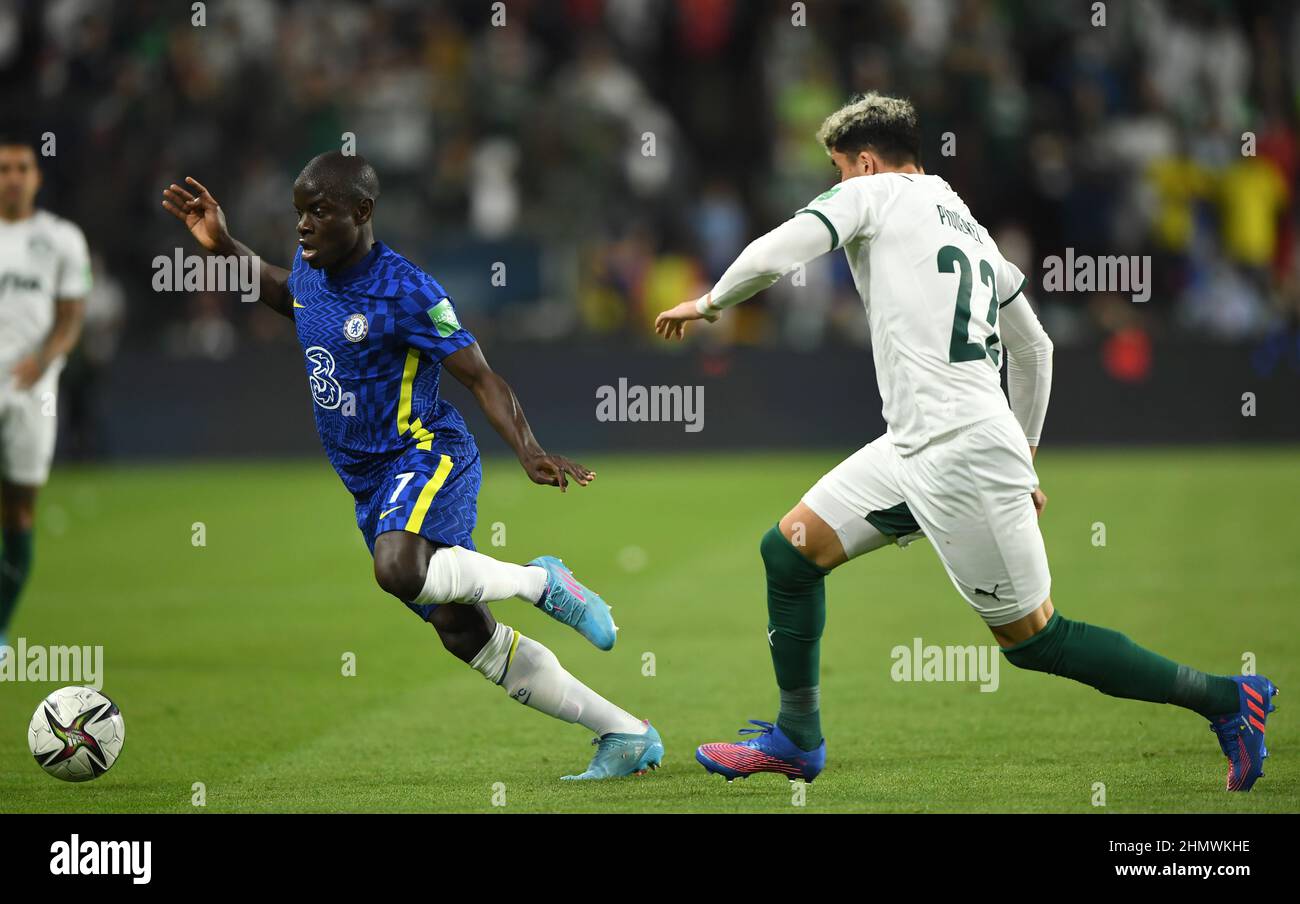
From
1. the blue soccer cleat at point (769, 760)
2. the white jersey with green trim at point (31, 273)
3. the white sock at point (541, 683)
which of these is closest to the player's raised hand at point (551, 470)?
the white sock at point (541, 683)

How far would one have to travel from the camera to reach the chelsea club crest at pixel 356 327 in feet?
20.1

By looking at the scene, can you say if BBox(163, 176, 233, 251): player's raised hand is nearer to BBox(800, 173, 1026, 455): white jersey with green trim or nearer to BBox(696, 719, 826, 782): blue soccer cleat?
BBox(800, 173, 1026, 455): white jersey with green trim

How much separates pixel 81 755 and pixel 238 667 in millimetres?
2598

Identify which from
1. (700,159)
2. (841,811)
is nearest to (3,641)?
(841,811)

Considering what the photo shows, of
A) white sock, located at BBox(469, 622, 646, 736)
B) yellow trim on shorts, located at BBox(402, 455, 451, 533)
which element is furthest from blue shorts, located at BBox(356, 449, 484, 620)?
white sock, located at BBox(469, 622, 646, 736)

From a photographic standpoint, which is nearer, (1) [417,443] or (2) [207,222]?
(1) [417,443]

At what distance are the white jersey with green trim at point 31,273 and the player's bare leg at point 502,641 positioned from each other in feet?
13.6

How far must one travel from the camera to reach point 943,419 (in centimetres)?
575

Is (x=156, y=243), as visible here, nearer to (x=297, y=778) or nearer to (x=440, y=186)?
(x=440, y=186)

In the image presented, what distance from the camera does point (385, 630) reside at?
10094mm

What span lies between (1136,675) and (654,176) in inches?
607

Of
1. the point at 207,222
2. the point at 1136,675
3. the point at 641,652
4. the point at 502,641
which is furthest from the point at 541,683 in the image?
the point at 641,652

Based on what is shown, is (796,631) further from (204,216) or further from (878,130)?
(204,216)

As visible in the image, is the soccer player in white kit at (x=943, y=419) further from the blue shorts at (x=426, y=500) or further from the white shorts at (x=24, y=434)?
the white shorts at (x=24, y=434)
